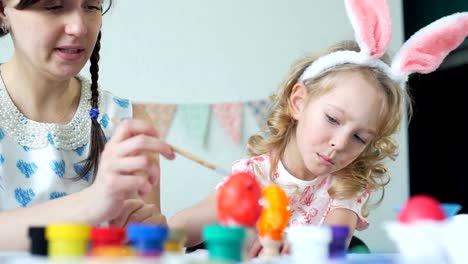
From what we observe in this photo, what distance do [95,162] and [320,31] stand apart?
2.05m

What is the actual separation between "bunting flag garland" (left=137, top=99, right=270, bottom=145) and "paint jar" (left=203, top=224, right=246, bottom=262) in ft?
8.08

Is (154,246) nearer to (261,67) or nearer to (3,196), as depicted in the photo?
(3,196)

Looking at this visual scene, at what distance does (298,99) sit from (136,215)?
29.1 inches

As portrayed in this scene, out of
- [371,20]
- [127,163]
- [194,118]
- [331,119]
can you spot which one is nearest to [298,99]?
[331,119]

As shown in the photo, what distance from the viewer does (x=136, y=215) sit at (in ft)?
3.71

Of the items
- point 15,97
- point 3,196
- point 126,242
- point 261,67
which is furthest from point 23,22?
point 261,67

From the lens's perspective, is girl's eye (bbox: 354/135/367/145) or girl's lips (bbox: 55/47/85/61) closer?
girl's lips (bbox: 55/47/85/61)

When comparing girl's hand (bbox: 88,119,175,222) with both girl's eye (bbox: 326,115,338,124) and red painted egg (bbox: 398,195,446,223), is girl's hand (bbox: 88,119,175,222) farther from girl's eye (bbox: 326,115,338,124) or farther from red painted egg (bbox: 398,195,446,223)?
girl's eye (bbox: 326,115,338,124)

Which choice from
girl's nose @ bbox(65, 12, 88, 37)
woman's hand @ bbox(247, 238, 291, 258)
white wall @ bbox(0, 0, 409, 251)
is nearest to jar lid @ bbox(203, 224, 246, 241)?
woman's hand @ bbox(247, 238, 291, 258)

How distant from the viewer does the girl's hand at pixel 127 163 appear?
2.94ft

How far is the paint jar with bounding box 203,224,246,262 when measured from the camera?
2.15 ft

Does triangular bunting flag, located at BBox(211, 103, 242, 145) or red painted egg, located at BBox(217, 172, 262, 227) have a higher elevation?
red painted egg, located at BBox(217, 172, 262, 227)

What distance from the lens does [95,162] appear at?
1.51 meters

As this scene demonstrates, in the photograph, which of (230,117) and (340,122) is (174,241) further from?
(230,117)
